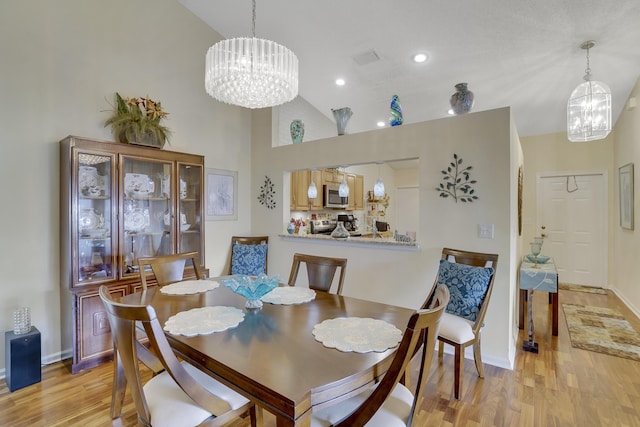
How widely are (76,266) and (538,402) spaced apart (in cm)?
365

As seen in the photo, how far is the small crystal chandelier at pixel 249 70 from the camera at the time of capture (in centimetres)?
222

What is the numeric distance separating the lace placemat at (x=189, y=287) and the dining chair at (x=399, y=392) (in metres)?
1.30

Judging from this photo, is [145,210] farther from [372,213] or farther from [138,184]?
[372,213]

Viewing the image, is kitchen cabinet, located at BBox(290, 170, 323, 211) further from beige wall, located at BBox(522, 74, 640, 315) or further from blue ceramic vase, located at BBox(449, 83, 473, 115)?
beige wall, located at BBox(522, 74, 640, 315)

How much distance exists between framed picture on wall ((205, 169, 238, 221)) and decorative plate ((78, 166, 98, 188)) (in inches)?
50.9

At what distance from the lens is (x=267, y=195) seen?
14.2ft

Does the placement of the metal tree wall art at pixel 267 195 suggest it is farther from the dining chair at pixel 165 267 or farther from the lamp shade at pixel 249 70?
the lamp shade at pixel 249 70

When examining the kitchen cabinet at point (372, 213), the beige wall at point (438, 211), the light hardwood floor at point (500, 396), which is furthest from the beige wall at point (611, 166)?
the kitchen cabinet at point (372, 213)

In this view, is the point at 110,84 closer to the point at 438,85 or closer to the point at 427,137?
the point at 427,137

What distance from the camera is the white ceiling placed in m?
2.84

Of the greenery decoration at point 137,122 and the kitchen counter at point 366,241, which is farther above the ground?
the greenery decoration at point 137,122

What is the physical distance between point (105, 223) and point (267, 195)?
1958mm

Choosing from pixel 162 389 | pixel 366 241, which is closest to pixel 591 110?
pixel 366 241

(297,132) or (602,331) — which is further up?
(297,132)
